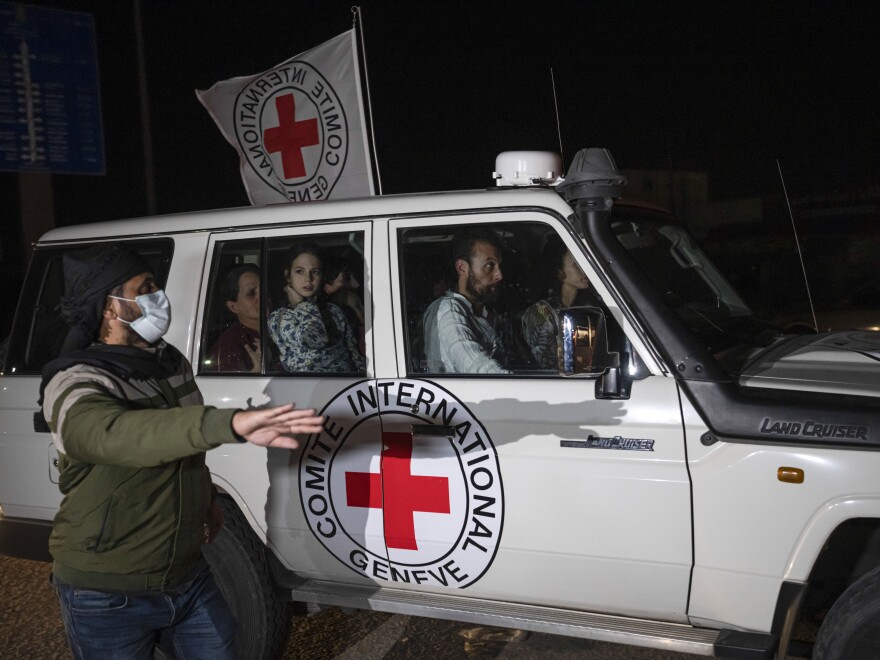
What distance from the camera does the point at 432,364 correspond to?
10.5ft

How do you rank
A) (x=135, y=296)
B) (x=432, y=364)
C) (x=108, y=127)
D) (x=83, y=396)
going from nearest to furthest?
1. (x=83, y=396)
2. (x=135, y=296)
3. (x=432, y=364)
4. (x=108, y=127)

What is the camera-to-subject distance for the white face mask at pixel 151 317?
7.42ft

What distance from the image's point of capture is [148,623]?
88.1 inches

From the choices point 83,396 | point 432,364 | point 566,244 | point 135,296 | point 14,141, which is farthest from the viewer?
point 14,141

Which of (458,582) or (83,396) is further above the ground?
(83,396)

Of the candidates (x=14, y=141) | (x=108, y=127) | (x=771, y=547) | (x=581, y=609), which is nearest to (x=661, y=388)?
(x=771, y=547)

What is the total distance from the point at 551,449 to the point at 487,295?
2.34ft

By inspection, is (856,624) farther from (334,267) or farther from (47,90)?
(47,90)

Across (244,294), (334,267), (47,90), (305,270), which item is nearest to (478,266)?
(334,267)

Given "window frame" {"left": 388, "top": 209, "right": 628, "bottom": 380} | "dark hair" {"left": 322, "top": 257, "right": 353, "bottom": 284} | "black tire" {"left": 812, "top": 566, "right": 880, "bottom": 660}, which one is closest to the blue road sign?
"dark hair" {"left": 322, "top": 257, "right": 353, "bottom": 284}

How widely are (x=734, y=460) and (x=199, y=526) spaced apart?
1.69 metres

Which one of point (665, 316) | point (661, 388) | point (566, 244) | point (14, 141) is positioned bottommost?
point (661, 388)

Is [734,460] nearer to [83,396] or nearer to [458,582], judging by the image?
[458,582]

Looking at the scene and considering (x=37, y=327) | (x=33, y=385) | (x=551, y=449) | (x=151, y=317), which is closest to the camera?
(x=151, y=317)
